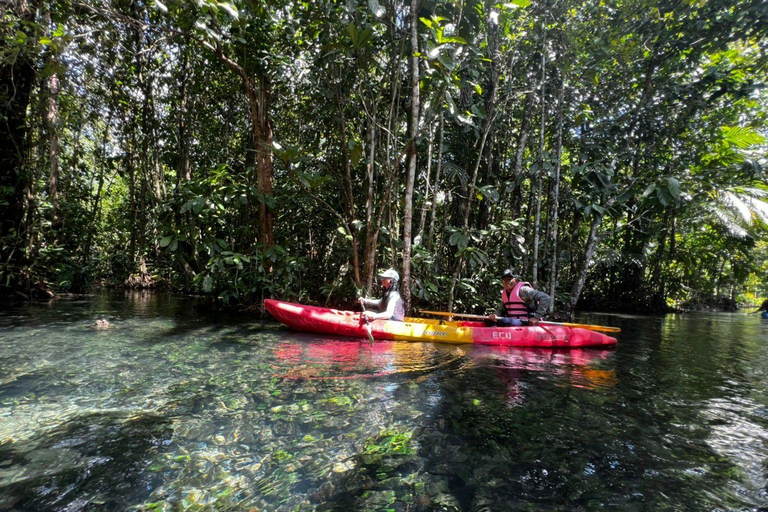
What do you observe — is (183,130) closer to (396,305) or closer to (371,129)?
(371,129)

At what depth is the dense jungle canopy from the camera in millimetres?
6637

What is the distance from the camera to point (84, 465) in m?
2.12

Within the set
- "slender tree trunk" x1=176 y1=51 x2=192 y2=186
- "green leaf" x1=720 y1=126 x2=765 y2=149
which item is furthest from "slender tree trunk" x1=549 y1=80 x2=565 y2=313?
"slender tree trunk" x1=176 y1=51 x2=192 y2=186

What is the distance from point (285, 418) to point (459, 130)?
7484mm

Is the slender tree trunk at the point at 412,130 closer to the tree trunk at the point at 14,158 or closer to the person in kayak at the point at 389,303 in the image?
the person in kayak at the point at 389,303

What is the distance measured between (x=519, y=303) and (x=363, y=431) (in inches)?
172

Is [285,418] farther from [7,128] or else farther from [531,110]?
[7,128]

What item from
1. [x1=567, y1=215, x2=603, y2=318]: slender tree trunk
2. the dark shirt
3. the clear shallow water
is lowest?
the clear shallow water

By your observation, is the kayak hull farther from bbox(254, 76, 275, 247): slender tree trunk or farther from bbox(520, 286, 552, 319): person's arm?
bbox(254, 76, 275, 247): slender tree trunk

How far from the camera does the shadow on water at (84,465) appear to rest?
1.83 m

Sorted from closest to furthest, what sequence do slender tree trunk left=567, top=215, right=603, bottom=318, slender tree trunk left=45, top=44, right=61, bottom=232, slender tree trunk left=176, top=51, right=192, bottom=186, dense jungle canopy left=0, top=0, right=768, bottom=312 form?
dense jungle canopy left=0, top=0, right=768, bottom=312
slender tree trunk left=45, top=44, right=61, bottom=232
slender tree trunk left=567, top=215, right=603, bottom=318
slender tree trunk left=176, top=51, right=192, bottom=186

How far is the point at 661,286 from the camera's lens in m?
13.8

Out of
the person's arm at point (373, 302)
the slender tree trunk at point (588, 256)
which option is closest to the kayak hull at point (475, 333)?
the person's arm at point (373, 302)

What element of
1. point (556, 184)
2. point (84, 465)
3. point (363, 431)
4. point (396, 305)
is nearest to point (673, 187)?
point (556, 184)
